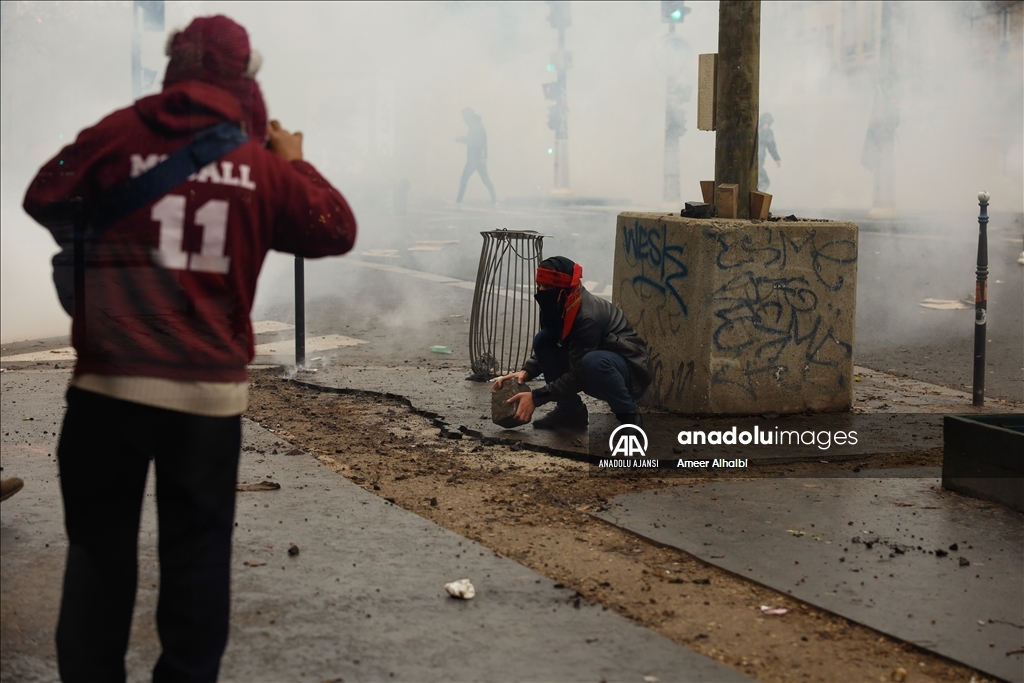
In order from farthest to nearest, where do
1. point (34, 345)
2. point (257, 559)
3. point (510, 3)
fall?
point (510, 3)
point (34, 345)
point (257, 559)

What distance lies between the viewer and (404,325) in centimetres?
913

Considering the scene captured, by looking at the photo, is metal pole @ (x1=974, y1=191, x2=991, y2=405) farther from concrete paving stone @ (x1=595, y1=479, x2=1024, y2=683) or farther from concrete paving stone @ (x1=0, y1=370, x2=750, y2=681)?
concrete paving stone @ (x1=0, y1=370, x2=750, y2=681)

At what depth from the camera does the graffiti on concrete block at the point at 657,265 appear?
18.5 feet

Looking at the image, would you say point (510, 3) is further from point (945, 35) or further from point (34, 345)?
point (34, 345)

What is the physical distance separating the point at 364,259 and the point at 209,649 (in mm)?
11778

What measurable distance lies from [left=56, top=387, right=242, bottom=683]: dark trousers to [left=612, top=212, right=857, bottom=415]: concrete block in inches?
143

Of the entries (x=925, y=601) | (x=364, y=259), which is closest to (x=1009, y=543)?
(x=925, y=601)

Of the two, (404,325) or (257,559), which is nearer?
(257,559)

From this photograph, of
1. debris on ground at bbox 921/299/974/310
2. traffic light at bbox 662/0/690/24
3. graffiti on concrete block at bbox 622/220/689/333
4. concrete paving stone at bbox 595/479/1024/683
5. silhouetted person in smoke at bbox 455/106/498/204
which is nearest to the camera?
concrete paving stone at bbox 595/479/1024/683

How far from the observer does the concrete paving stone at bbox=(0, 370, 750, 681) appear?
2717 millimetres

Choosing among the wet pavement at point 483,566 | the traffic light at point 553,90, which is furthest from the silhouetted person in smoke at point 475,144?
the wet pavement at point 483,566

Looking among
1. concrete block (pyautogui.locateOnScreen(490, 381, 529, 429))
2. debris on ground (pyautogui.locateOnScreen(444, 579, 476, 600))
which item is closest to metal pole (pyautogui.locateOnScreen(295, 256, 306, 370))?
concrete block (pyautogui.locateOnScreen(490, 381, 529, 429))

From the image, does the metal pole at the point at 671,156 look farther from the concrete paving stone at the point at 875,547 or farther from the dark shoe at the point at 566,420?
the concrete paving stone at the point at 875,547

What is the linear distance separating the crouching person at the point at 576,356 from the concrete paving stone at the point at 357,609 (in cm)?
131
